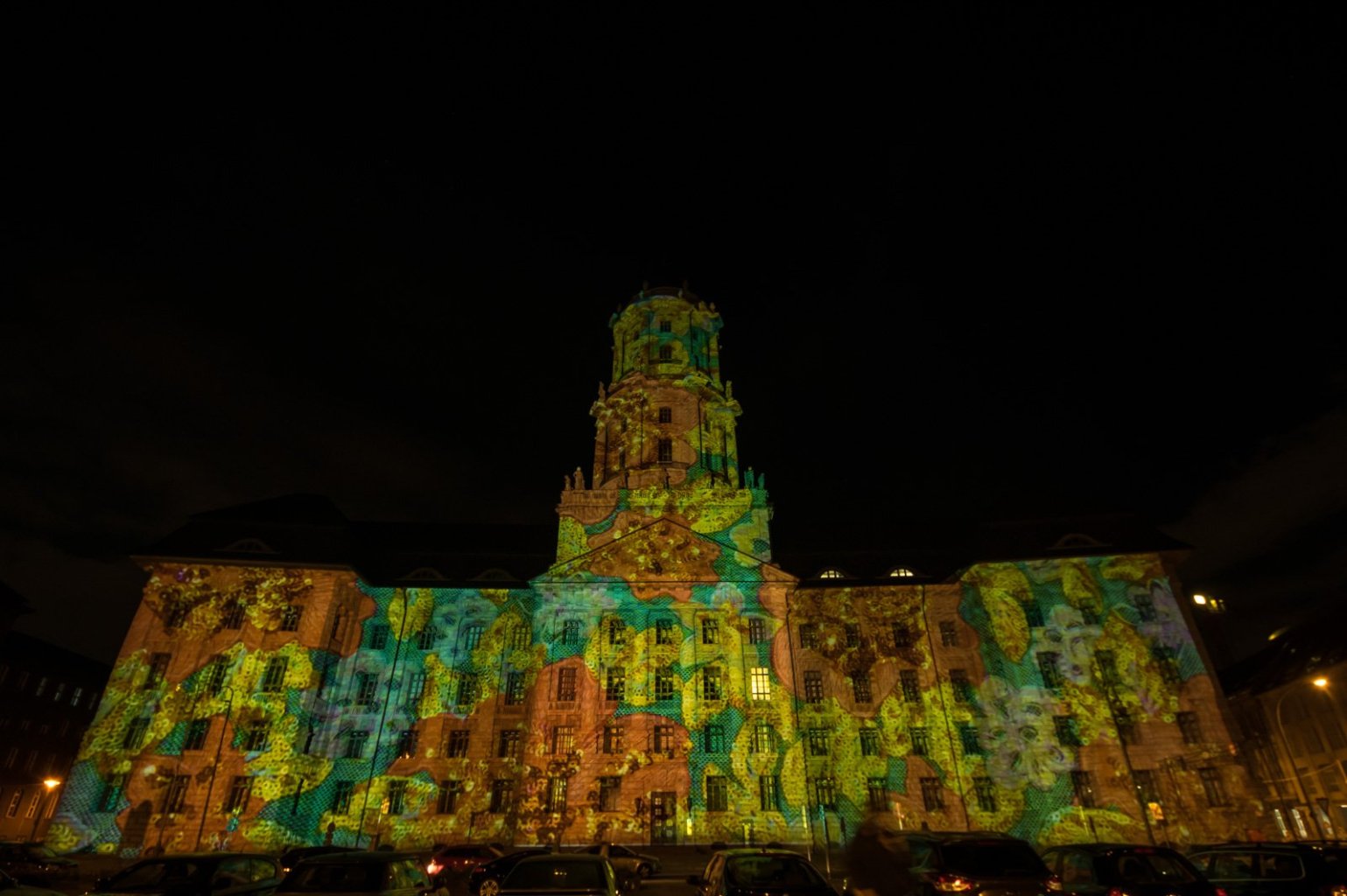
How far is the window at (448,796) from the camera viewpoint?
1372 inches

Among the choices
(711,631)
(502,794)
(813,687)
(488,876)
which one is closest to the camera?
(488,876)

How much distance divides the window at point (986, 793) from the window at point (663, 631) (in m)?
17.0

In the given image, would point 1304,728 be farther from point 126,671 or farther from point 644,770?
point 126,671

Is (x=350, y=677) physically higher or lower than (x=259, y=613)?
lower

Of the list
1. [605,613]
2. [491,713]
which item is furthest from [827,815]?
[491,713]

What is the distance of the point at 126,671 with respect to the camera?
35.8m

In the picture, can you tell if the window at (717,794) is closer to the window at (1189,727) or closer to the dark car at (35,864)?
the window at (1189,727)

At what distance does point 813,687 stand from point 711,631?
6.57 meters

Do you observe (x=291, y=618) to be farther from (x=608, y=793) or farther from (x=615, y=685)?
(x=608, y=793)

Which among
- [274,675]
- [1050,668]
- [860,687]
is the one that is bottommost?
[860,687]

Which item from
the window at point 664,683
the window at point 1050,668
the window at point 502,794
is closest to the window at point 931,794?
the window at point 1050,668

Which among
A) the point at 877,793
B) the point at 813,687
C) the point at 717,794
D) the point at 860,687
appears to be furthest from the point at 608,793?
the point at 860,687

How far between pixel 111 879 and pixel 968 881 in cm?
1630

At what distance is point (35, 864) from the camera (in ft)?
80.9
